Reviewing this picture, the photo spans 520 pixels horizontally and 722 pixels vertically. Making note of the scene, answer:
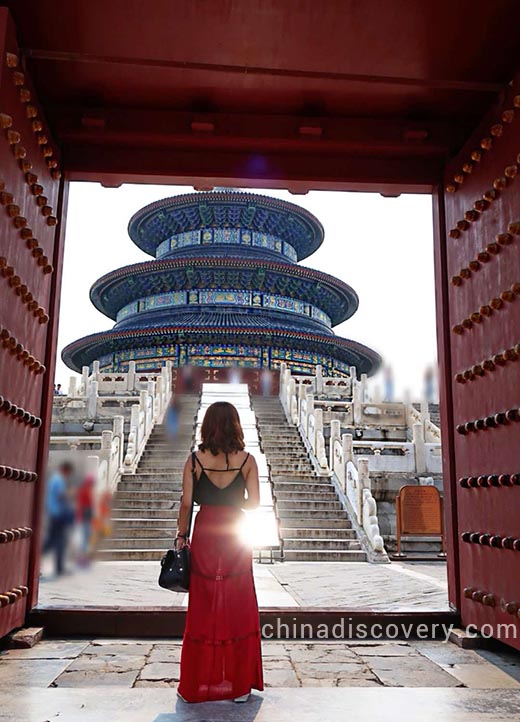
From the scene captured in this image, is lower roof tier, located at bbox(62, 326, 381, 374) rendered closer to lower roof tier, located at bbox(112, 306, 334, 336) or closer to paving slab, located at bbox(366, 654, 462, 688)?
lower roof tier, located at bbox(112, 306, 334, 336)

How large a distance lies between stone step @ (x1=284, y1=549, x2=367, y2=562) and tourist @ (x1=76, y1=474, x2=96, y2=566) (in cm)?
321

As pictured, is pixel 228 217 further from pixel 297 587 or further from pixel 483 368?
pixel 483 368

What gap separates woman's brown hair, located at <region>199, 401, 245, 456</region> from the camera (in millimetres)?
3303

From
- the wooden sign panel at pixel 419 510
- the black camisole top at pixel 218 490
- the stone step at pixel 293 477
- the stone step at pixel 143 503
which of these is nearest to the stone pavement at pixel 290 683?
the black camisole top at pixel 218 490

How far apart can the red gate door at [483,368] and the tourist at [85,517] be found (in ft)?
15.1

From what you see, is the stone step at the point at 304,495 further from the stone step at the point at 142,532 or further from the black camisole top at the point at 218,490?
the black camisole top at the point at 218,490

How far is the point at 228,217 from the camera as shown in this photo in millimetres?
29625

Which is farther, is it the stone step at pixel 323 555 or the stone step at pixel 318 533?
the stone step at pixel 318 533

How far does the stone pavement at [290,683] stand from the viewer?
9.36 ft

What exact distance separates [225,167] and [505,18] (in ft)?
6.56

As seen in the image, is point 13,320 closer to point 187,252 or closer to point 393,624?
point 393,624

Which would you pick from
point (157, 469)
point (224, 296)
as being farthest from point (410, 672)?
point (224, 296)

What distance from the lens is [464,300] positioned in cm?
454

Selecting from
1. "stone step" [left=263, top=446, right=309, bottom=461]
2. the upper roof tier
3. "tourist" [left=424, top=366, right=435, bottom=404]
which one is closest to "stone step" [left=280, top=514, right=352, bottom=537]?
"stone step" [left=263, top=446, right=309, bottom=461]
